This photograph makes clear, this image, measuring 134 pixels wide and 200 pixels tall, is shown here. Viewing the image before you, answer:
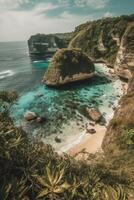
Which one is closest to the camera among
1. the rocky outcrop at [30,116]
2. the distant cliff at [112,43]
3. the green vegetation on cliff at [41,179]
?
the green vegetation on cliff at [41,179]

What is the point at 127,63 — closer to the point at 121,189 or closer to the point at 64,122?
the point at 64,122

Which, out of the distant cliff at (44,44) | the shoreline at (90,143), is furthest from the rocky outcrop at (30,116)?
the distant cliff at (44,44)

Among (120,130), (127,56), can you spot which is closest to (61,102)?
(127,56)

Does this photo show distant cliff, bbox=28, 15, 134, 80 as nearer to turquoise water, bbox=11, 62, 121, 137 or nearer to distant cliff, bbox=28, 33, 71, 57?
turquoise water, bbox=11, 62, 121, 137

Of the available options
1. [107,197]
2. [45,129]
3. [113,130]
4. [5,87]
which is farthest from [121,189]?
[5,87]

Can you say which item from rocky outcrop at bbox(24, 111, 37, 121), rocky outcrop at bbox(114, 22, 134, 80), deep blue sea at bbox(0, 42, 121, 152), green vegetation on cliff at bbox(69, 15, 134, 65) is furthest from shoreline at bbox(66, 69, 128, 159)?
green vegetation on cliff at bbox(69, 15, 134, 65)

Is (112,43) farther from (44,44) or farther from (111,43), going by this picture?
(44,44)

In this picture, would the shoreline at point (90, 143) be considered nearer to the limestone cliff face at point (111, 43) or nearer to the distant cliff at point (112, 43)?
the distant cliff at point (112, 43)

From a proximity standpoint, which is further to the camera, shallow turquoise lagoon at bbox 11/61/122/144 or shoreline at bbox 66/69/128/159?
shallow turquoise lagoon at bbox 11/61/122/144
